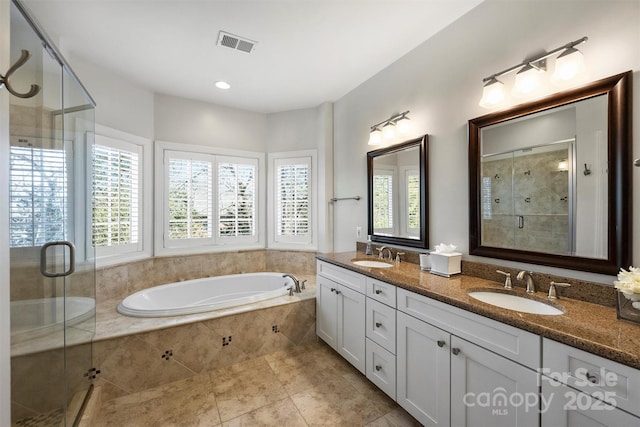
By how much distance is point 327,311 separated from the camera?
2473 millimetres

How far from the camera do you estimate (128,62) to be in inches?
96.3

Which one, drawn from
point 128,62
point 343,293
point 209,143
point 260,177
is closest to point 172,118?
point 209,143

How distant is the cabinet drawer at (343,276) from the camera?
6.66 feet

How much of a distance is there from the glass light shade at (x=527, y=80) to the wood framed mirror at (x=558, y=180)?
0.09 m

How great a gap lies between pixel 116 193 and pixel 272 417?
97.7 inches

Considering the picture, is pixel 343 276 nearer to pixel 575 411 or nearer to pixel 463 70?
pixel 575 411

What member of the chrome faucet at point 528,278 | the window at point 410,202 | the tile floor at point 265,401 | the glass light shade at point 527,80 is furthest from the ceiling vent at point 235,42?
the tile floor at point 265,401

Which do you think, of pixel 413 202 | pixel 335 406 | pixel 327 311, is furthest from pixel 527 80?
pixel 335 406

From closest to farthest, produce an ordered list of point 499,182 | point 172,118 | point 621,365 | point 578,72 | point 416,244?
point 621,365
point 578,72
point 499,182
point 416,244
point 172,118

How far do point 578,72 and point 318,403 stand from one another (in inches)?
94.8

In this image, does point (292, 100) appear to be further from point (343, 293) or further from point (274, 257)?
point (343, 293)

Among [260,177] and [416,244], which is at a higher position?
[260,177]

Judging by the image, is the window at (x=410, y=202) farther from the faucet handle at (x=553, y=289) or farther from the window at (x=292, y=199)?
the window at (x=292, y=199)

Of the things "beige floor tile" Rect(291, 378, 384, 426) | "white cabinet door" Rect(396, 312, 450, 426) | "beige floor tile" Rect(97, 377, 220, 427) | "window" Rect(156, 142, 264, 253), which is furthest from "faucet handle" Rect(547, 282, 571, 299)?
"window" Rect(156, 142, 264, 253)
